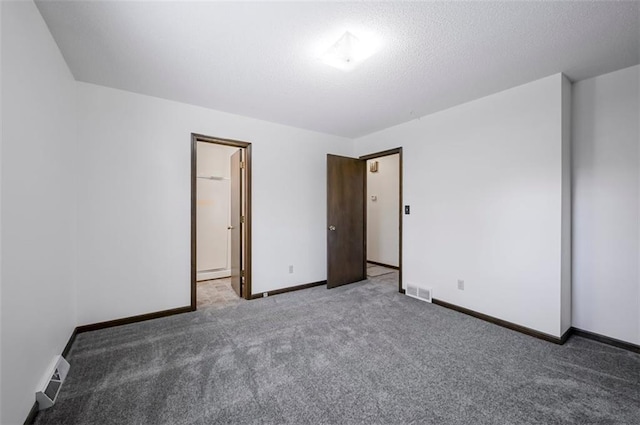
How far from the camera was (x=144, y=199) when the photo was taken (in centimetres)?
292

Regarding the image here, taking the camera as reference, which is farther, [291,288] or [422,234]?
[291,288]

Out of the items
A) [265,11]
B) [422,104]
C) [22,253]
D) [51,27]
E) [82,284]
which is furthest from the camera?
[422,104]

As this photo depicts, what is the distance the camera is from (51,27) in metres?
1.83

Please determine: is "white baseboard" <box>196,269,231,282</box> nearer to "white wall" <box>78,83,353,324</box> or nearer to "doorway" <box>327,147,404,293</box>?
"white wall" <box>78,83,353,324</box>

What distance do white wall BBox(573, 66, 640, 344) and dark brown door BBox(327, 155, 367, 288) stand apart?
2.68 meters

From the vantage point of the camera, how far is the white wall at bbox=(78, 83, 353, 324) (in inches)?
105

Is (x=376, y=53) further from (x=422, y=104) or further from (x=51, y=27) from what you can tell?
(x=51, y=27)

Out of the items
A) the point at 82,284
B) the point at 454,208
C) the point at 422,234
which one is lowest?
the point at 82,284

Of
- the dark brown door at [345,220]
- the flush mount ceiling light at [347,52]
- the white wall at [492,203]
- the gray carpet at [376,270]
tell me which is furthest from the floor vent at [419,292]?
the flush mount ceiling light at [347,52]

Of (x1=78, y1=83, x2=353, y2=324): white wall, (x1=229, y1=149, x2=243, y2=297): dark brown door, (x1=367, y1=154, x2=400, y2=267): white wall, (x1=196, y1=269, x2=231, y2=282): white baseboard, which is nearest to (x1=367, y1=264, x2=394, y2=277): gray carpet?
(x1=367, y1=154, x2=400, y2=267): white wall

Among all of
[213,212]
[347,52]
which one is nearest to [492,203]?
[347,52]

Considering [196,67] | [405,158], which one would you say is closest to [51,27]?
[196,67]

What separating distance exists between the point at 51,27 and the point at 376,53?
7.62ft

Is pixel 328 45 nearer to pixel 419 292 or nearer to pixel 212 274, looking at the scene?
pixel 419 292
